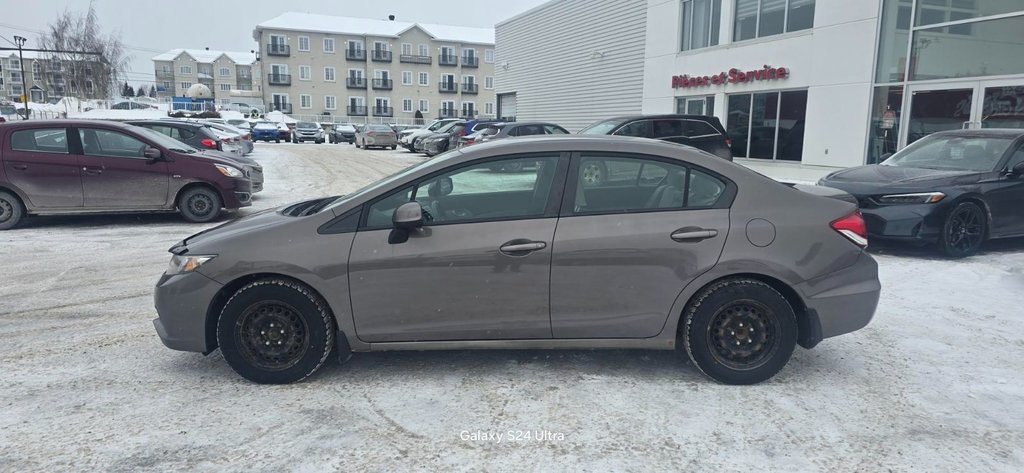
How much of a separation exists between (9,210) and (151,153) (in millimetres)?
2119

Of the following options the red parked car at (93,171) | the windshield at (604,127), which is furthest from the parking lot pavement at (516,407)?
the windshield at (604,127)

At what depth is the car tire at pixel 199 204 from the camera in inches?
402

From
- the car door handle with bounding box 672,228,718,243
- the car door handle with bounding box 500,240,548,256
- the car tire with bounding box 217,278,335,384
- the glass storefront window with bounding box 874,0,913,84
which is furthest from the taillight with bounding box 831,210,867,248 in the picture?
the glass storefront window with bounding box 874,0,913,84

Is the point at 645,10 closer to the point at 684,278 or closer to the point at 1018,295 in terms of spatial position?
the point at 1018,295

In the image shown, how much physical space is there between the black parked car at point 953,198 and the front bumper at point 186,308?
23.6ft

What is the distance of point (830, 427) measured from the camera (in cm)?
362

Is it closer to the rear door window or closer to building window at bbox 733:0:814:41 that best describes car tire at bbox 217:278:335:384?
the rear door window

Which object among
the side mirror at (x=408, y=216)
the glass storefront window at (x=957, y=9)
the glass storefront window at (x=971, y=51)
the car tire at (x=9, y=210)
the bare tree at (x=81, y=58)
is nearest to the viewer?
the side mirror at (x=408, y=216)

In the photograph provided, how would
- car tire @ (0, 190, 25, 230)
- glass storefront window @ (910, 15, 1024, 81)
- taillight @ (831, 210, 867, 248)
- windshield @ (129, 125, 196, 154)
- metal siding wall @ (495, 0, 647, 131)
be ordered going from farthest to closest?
metal siding wall @ (495, 0, 647, 131), glass storefront window @ (910, 15, 1024, 81), windshield @ (129, 125, 196, 154), car tire @ (0, 190, 25, 230), taillight @ (831, 210, 867, 248)

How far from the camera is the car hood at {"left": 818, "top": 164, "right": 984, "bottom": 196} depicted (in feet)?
25.8

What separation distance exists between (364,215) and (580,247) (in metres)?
1.30

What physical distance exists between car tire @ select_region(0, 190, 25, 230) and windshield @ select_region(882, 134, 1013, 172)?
12093 mm

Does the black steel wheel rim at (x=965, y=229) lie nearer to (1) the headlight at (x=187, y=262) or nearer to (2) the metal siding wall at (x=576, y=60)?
(1) the headlight at (x=187, y=262)

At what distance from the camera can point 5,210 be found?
9594 mm
